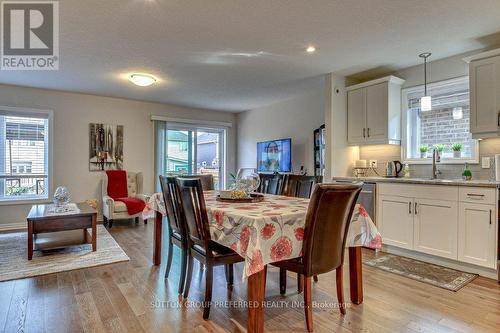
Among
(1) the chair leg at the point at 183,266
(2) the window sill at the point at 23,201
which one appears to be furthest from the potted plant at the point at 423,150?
(2) the window sill at the point at 23,201

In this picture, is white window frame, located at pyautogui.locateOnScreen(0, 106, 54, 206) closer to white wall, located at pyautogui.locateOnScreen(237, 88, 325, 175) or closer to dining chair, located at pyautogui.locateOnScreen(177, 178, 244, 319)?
white wall, located at pyautogui.locateOnScreen(237, 88, 325, 175)

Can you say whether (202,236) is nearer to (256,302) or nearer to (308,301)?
(256,302)

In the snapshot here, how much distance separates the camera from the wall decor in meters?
5.67

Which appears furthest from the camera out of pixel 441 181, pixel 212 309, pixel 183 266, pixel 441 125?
pixel 441 125

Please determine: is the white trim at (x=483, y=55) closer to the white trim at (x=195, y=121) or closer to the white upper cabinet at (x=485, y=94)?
the white upper cabinet at (x=485, y=94)

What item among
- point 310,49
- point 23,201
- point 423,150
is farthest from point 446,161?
point 23,201

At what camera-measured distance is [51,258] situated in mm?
3355

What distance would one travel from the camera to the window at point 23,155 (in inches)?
197

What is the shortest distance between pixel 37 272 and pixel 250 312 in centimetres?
239

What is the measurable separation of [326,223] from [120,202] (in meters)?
4.26

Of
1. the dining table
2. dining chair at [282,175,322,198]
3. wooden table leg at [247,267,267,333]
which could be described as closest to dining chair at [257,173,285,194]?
dining chair at [282,175,322,198]

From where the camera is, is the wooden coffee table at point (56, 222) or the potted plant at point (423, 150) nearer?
the wooden coffee table at point (56, 222)

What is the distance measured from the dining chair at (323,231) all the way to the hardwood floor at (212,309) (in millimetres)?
398

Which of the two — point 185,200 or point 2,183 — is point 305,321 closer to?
point 185,200
